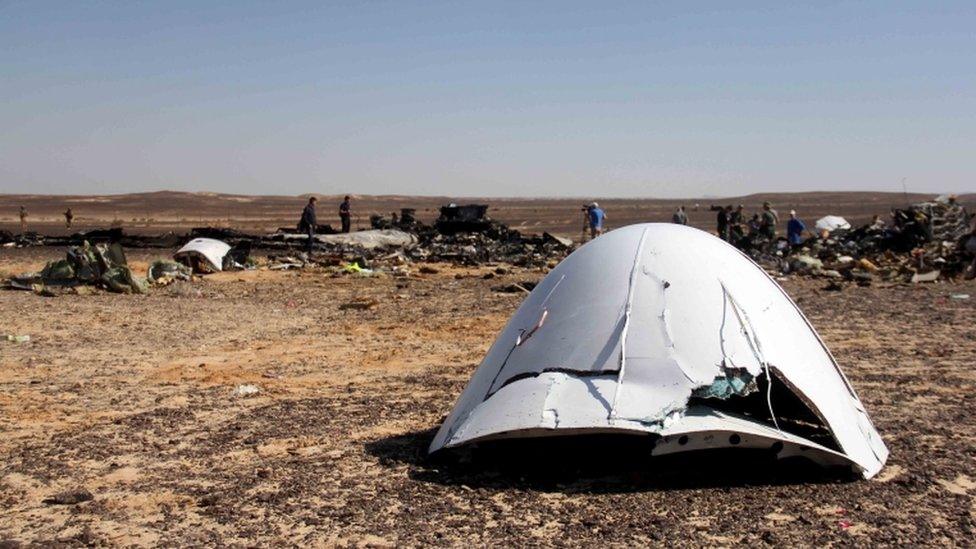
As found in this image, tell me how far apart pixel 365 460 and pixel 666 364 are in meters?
2.37

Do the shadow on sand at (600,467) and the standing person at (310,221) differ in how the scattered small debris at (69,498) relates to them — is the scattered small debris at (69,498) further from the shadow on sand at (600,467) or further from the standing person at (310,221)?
the standing person at (310,221)

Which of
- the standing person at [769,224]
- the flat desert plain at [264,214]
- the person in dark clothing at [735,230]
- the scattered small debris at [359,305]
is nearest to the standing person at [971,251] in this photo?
the standing person at [769,224]

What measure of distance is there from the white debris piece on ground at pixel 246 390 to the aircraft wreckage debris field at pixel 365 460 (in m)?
0.04

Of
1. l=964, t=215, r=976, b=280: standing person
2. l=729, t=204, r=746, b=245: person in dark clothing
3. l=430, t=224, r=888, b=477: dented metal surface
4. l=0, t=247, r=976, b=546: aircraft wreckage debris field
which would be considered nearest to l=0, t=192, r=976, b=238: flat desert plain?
l=729, t=204, r=746, b=245: person in dark clothing

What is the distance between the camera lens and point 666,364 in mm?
6391

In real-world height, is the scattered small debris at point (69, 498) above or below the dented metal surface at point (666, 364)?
below

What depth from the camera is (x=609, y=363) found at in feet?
21.2

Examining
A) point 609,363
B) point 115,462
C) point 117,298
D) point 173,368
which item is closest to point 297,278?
point 117,298

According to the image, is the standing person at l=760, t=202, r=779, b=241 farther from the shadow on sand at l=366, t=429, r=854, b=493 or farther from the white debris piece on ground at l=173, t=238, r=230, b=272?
the shadow on sand at l=366, t=429, r=854, b=493

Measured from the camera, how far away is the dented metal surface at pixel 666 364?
242 inches

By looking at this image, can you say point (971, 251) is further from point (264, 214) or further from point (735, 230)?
point (264, 214)

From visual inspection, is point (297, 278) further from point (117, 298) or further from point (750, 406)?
point (750, 406)

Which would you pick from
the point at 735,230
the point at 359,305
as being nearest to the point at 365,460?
the point at 359,305

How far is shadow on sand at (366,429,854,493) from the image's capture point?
6.38 m
